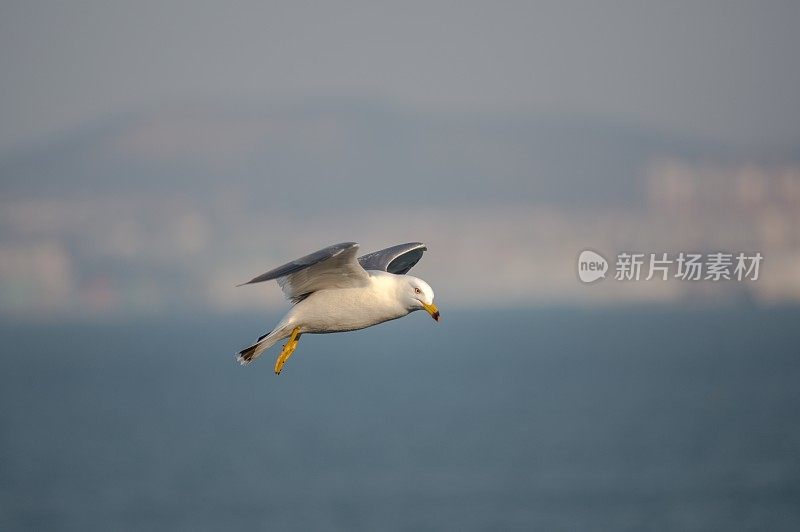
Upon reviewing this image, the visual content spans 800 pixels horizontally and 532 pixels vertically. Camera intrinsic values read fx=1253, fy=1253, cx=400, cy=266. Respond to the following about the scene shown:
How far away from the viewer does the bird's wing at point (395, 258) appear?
1958 centimetres

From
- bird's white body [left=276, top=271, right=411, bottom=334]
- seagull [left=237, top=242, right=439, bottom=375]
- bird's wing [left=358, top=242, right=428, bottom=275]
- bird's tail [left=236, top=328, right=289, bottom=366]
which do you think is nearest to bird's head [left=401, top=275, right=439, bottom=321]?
seagull [left=237, top=242, right=439, bottom=375]

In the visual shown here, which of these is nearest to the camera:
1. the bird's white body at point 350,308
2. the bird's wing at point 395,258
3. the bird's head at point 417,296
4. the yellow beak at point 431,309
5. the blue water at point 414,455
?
the yellow beak at point 431,309

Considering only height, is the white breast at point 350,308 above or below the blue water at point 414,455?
below

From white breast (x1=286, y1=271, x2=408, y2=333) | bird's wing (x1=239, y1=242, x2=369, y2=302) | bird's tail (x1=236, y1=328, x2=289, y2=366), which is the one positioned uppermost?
bird's wing (x1=239, y1=242, x2=369, y2=302)

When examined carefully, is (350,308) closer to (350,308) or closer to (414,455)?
(350,308)

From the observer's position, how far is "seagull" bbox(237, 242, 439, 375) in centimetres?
1747

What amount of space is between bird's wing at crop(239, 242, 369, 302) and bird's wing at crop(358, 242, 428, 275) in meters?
1.61

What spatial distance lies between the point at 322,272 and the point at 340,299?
18.5 inches

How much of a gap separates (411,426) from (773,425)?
3174 centimetres

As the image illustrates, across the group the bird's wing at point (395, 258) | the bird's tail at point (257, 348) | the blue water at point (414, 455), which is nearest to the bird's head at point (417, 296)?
the bird's wing at point (395, 258)

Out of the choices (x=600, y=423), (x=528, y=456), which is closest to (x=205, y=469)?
(x=528, y=456)

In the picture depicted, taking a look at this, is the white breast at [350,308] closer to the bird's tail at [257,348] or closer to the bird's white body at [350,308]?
the bird's white body at [350,308]

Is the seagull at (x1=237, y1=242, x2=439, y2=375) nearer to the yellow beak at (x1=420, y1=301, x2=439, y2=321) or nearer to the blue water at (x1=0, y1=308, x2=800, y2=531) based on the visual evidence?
the yellow beak at (x1=420, y1=301, x2=439, y2=321)

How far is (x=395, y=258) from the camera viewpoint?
19.9 meters
